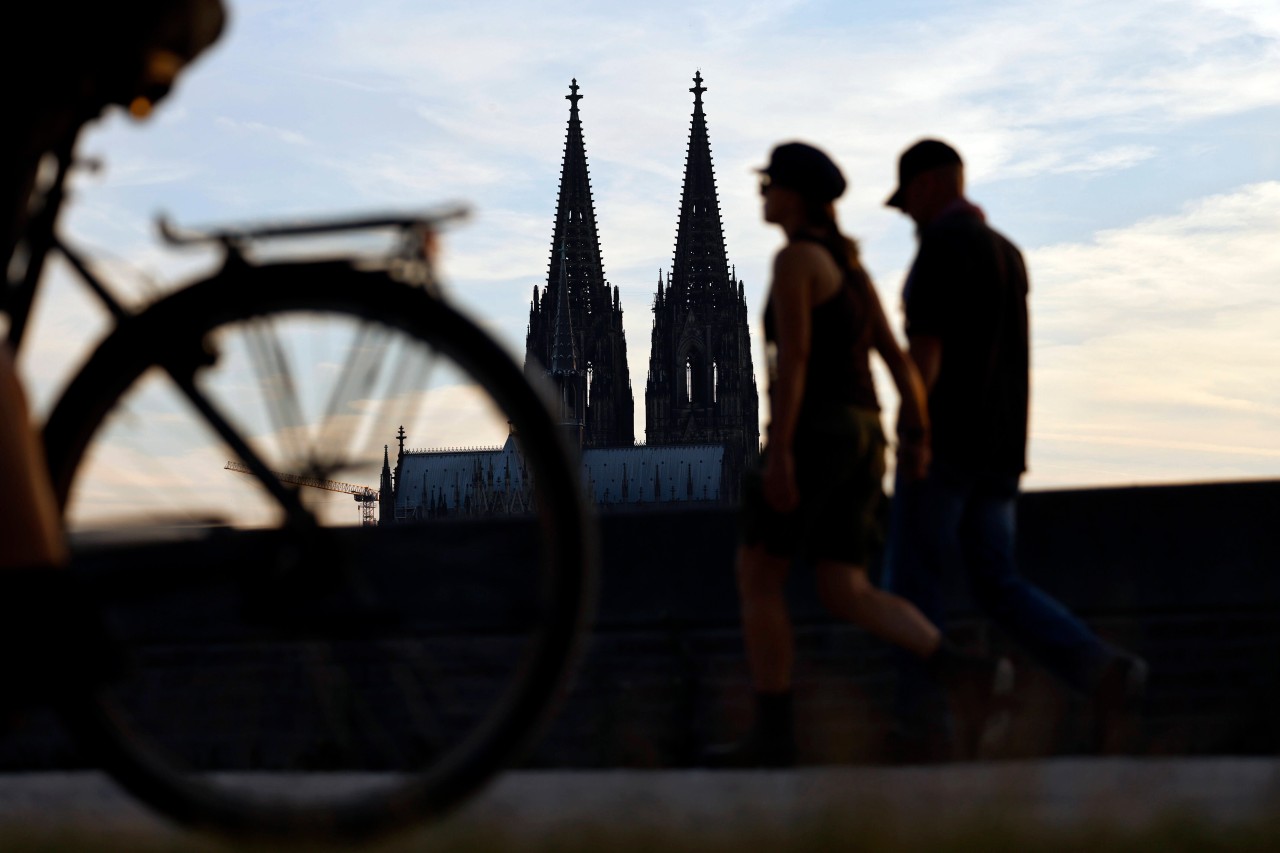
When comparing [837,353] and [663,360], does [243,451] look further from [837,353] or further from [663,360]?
[663,360]

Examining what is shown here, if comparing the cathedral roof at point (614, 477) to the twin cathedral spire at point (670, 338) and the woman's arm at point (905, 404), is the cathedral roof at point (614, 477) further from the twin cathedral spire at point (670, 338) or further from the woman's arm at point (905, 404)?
the woman's arm at point (905, 404)

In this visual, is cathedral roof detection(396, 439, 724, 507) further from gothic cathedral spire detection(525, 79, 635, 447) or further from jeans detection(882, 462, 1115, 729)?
jeans detection(882, 462, 1115, 729)

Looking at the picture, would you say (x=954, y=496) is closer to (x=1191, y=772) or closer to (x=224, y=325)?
(x=1191, y=772)

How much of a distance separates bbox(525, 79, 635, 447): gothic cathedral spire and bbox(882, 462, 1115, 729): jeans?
86009mm

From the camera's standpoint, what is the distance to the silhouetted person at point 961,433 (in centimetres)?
457

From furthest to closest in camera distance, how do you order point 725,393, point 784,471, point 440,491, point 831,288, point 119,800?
point 440,491, point 725,393, point 831,288, point 784,471, point 119,800

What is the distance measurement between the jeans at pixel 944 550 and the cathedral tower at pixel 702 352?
87.4m

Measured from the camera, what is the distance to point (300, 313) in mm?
2400

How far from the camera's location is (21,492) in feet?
7.11

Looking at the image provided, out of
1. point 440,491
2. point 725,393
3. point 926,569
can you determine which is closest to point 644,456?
point 725,393

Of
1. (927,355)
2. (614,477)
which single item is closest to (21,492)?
(927,355)

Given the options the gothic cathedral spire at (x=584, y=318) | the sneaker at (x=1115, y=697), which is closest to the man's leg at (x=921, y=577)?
the sneaker at (x=1115, y=697)

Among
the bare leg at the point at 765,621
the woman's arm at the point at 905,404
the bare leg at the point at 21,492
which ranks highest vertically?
the woman's arm at the point at 905,404

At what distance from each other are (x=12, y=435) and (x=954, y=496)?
9.61 feet
